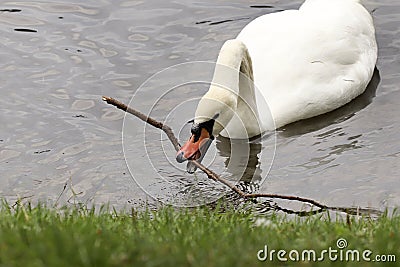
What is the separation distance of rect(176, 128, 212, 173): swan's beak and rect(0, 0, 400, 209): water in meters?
0.41

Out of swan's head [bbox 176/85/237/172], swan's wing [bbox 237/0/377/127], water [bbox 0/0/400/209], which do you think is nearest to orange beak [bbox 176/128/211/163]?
swan's head [bbox 176/85/237/172]

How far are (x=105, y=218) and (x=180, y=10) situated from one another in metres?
6.92

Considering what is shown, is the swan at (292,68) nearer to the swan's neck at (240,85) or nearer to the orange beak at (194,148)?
the swan's neck at (240,85)

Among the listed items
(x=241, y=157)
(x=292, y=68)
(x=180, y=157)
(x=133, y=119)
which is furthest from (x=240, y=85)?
(x=180, y=157)

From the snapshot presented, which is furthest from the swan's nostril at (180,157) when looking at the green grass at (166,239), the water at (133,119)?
the green grass at (166,239)

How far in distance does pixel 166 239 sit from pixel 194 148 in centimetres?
341

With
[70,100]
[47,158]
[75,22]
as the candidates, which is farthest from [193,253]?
[75,22]

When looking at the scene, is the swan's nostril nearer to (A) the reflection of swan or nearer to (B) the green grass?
(A) the reflection of swan

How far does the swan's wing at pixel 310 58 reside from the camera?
9234 millimetres

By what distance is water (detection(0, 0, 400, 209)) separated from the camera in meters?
8.24

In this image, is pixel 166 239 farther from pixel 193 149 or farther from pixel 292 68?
pixel 292 68

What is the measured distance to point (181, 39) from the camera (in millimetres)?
11281

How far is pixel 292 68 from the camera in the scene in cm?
921

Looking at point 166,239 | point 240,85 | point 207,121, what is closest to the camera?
point 166,239
